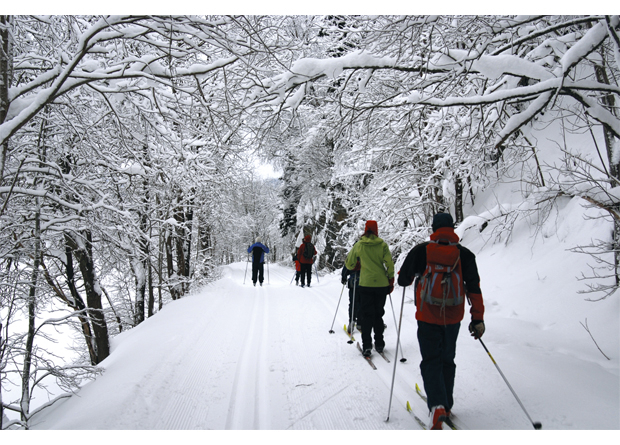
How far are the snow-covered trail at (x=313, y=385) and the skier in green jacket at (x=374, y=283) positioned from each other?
45cm

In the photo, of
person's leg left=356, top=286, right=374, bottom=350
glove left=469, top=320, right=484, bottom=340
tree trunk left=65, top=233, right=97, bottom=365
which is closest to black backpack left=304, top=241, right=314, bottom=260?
tree trunk left=65, top=233, right=97, bottom=365

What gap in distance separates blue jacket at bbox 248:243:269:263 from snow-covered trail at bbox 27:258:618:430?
6517 mm

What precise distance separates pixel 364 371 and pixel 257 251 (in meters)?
8.79

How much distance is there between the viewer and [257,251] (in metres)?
12.4

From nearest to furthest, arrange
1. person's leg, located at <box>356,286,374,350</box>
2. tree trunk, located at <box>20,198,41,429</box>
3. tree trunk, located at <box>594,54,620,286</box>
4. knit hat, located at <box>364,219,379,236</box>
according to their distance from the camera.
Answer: tree trunk, located at <box>594,54,620,286</box>, tree trunk, located at <box>20,198,41,429</box>, person's leg, located at <box>356,286,374,350</box>, knit hat, located at <box>364,219,379,236</box>

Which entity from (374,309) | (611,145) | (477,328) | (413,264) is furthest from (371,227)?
(611,145)

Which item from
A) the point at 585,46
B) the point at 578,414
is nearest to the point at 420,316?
the point at 578,414

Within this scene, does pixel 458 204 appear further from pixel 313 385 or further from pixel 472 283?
pixel 313 385

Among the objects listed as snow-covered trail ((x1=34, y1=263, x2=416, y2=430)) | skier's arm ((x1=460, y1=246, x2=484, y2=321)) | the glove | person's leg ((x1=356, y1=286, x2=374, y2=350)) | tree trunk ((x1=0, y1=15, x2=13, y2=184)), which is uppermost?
tree trunk ((x1=0, y1=15, x2=13, y2=184))

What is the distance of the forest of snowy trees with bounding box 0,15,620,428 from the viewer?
2.96 metres

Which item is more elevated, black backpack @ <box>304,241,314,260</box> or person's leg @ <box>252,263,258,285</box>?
black backpack @ <box>304,241,314,260</box>

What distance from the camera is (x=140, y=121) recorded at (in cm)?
468

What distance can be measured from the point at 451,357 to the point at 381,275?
5.80 feet

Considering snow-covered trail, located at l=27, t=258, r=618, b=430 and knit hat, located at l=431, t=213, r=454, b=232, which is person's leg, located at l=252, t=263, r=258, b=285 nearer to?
snow-covered trail, located at l=27, t=258, r=618, b=430
